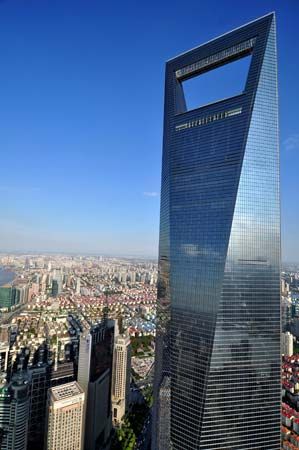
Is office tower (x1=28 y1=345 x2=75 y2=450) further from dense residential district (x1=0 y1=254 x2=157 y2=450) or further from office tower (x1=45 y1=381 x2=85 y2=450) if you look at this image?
office tower (x1=45 y1=381 x2=85 y2=450)

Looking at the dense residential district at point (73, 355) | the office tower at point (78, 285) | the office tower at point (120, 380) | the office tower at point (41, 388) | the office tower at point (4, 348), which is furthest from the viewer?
the office tower at point (78, 285)

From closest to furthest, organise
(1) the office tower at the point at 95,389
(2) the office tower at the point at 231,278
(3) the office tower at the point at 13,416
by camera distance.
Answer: (2) the office tower at the point at 231,278, (3) the office tower at the point at 13,416, (1) the office tower at the point at 95,389

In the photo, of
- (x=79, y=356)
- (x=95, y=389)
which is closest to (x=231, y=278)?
(x=95, y=389)

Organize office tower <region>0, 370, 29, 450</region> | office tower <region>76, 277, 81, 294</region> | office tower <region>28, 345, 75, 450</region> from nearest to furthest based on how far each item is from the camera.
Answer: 1. office tower <region>0, 370, 29, 450</region>
2. office tower <region>28, 345, 75, 450</region>
3. office tower <region>76, 277, 81, 294</region>

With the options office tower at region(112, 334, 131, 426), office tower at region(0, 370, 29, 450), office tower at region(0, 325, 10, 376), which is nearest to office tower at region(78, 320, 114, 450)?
office tower at region(112, 334, 131, 426)

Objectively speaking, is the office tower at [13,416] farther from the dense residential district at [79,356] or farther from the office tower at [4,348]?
the office tower at [4,348]

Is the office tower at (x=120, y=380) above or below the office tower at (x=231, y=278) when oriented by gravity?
below

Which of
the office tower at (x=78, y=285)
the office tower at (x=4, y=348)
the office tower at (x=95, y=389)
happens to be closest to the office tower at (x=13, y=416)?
the office tower at (x=95, y=389)
